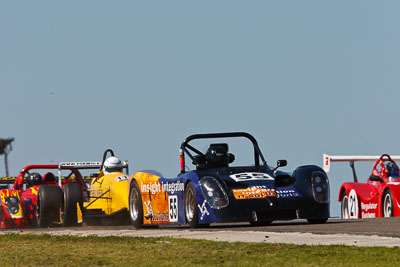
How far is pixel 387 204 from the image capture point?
22.5 metres

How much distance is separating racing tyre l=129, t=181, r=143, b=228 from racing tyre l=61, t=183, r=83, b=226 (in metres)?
2.64

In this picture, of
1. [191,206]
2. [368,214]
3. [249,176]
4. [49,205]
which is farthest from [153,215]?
[368,214]

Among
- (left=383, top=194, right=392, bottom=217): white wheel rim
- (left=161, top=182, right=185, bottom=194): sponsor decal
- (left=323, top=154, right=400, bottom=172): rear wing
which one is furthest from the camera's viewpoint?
(left=323, top=154, right=400, bottom=172): rear wing

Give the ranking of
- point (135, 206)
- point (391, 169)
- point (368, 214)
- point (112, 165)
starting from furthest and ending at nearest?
1. point (391, 169)
2. point (368, 214)
3. point (112, 165)
4. point (135, 206)

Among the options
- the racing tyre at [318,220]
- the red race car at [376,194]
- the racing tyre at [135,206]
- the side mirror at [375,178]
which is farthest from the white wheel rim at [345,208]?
the racing tyre at [318,220]

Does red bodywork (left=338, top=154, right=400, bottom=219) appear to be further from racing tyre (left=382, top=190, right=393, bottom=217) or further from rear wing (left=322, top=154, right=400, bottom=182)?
rear wing (left=322, top=154, right=400, bottom=182)

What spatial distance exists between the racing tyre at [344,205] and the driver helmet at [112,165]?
6328 mm

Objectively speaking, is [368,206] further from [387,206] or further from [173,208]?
[173,208]

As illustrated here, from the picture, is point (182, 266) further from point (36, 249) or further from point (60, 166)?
point (60, 166)

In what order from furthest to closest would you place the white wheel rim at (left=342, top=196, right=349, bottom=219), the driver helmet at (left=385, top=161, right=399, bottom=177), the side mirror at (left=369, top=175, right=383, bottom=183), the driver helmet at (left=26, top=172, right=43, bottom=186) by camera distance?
the driver helmet at (left=26, top=172, right=43, bottom=186) < the white wheel rim at (left=342, top=196, right=349, bottom=219) < the driver helmet at (left=385, top=161, right=399, bottom=177) < the side mirror at (left=369, top=175, right=383, bottom=183)

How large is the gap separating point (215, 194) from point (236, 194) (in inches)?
13.7

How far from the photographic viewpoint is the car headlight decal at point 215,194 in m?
15.7

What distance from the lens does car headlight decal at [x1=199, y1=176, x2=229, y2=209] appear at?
15688 mm

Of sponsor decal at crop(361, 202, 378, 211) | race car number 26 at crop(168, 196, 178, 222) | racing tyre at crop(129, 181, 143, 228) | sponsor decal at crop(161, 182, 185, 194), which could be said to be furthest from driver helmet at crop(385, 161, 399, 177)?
race car number 26 at crop(168, 196, 178, 222)
